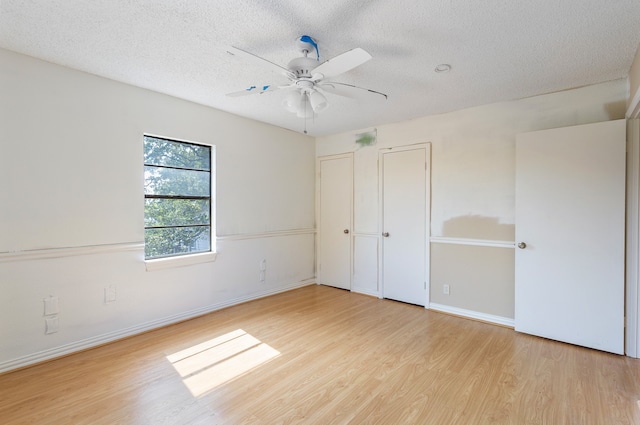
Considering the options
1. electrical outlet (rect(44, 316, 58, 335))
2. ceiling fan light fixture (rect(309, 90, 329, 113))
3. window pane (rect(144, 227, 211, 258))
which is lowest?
electrical outlet (rect(44, 316, 58, 335))

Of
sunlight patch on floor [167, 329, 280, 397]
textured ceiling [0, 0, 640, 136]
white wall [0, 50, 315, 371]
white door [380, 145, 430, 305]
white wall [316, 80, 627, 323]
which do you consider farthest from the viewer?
white door [380, 145, 430, 305]

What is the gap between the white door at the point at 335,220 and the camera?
495 centimetres

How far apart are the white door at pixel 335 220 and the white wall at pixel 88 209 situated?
5.12ft

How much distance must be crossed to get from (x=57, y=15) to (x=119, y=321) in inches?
104

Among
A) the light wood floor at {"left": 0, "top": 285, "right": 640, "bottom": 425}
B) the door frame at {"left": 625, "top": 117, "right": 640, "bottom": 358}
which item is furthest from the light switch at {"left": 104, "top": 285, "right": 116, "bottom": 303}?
the door frame at {"left": 625, "top": 117, "right": 640, "bottom": 358}

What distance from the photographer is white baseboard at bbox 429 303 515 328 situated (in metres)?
3.42

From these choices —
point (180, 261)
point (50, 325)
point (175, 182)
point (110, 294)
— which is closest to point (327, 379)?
point (180, 261)

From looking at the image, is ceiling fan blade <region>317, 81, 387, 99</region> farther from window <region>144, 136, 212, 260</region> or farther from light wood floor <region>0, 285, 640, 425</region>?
light wood floor <region>0, 285, 640, 425</region>

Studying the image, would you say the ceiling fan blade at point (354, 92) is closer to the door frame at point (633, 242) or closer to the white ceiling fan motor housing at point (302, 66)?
the white ceiling fan motor housing at point (302, 66)

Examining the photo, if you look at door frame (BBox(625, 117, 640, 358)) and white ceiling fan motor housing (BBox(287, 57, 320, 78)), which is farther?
door frame (BBox(625, 117, 640, 358))

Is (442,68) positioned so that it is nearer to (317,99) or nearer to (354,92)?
(354,92)

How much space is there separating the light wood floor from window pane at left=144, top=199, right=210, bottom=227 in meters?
1.20

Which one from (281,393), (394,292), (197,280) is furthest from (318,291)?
(281,393)

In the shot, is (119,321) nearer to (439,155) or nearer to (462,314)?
(462,314)
